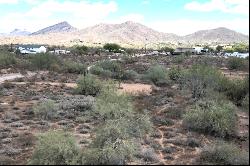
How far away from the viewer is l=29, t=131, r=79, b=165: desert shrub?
13219mm

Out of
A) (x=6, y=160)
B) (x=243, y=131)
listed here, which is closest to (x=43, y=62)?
(x=243, y=131)

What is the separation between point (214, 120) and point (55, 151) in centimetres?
990

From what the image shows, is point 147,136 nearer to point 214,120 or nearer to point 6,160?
point 214,120

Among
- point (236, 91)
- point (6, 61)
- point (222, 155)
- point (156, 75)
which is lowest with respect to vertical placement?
point (222, 155)

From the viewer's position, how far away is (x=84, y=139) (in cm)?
1906

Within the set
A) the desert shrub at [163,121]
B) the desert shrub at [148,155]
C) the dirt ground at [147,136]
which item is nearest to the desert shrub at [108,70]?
the dirt ground at [147,136]

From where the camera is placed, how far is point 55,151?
13.6m

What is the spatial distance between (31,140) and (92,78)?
1707 centimetres

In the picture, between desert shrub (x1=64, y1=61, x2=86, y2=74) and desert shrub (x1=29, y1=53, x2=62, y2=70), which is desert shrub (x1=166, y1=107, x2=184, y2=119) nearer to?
desert shrub (x1=64, y1=61, x2=86, y2=74)

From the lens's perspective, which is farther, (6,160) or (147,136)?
(147,136)

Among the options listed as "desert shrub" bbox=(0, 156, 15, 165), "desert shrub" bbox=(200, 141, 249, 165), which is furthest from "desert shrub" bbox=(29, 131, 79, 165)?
"desert shrub" bbox=(200, 141, 249, 165)

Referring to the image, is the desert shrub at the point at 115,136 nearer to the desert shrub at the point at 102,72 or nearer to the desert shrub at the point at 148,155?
the desert shrub at the point at 148,155

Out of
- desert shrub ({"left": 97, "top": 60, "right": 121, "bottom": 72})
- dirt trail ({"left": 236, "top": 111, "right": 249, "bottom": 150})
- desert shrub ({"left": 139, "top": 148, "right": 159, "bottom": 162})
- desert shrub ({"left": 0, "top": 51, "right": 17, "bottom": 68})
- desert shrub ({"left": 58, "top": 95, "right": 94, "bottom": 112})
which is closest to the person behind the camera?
desert shrub ({"left": 139, "top": 148, "right": 159, "bottom": 162})

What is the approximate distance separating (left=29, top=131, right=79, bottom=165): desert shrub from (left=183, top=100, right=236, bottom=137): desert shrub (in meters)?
8.72
